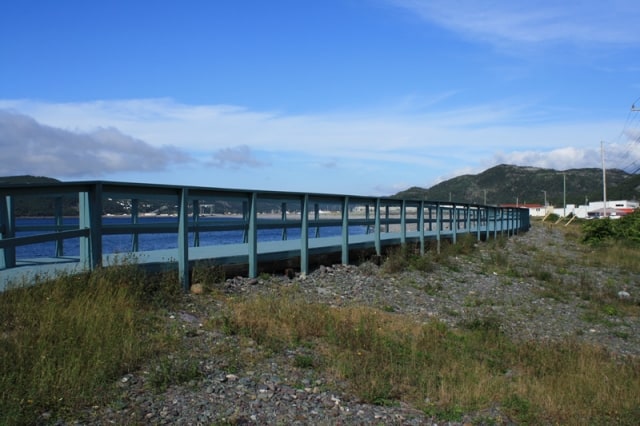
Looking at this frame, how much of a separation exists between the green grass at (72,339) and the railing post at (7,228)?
1813 mm

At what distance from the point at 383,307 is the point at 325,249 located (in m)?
3.26

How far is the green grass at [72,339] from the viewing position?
4.66 metres

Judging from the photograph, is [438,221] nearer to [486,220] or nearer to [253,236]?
[486,220]

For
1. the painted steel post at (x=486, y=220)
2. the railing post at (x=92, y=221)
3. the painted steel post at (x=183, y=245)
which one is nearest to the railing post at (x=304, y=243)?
the painted steel post at (x=183, y=245)

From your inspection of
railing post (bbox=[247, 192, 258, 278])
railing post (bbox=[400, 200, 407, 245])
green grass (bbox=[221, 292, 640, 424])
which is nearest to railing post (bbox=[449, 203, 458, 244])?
railing post (bbox=[400, 200, 407, 245])

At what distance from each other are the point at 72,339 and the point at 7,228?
3.71 metres

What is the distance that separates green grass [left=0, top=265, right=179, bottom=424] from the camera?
15.3 ft

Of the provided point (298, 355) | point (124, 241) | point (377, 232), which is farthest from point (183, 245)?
point (124, 241)

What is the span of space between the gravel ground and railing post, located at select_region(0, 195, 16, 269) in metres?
2.55

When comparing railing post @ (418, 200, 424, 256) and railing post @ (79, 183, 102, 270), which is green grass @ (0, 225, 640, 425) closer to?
railing post @ (79, 183, 102, 270)

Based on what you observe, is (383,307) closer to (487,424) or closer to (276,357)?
(276,357)

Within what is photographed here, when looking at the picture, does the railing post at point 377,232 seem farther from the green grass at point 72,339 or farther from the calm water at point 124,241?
the green grass at point 72,339

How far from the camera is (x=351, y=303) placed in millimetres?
10086

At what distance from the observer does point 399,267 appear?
1449cm
